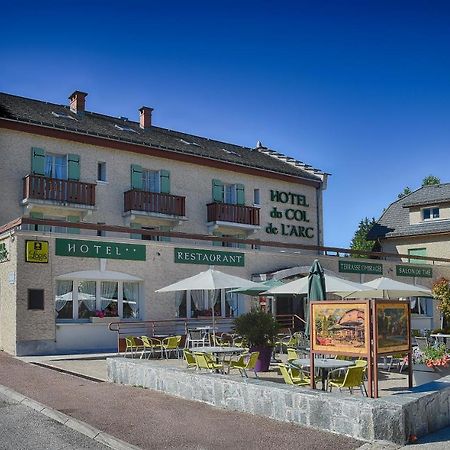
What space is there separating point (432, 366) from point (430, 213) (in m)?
27.0

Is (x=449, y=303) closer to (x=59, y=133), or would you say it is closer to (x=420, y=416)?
(x=59, y=133)

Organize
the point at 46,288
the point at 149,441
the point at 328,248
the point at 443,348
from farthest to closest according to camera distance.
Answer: the point at 328,248 → the point at 46,288 → the point at 443,348 → the point at 149,441

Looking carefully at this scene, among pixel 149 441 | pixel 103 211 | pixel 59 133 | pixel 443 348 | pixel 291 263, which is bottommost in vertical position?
pixel 149 441

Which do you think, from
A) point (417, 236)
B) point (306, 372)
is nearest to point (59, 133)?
point (306, 372)

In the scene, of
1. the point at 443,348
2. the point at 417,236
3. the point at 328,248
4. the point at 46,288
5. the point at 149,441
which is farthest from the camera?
the point at 417,236

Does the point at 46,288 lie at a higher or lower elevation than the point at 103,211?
lower

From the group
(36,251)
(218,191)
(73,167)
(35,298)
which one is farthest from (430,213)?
(35,298)

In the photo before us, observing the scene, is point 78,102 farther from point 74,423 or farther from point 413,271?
point 74,423

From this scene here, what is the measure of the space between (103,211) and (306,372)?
15.8 m

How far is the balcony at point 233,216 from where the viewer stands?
91.3ft

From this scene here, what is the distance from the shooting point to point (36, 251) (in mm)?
18000

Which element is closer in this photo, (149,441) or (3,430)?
(149,441)

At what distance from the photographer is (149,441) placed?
7.44m

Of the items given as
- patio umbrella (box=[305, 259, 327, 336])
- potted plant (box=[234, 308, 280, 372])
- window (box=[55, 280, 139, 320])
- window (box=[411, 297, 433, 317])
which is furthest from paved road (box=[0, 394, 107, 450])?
window (box=[411, 297, 433, 317])
